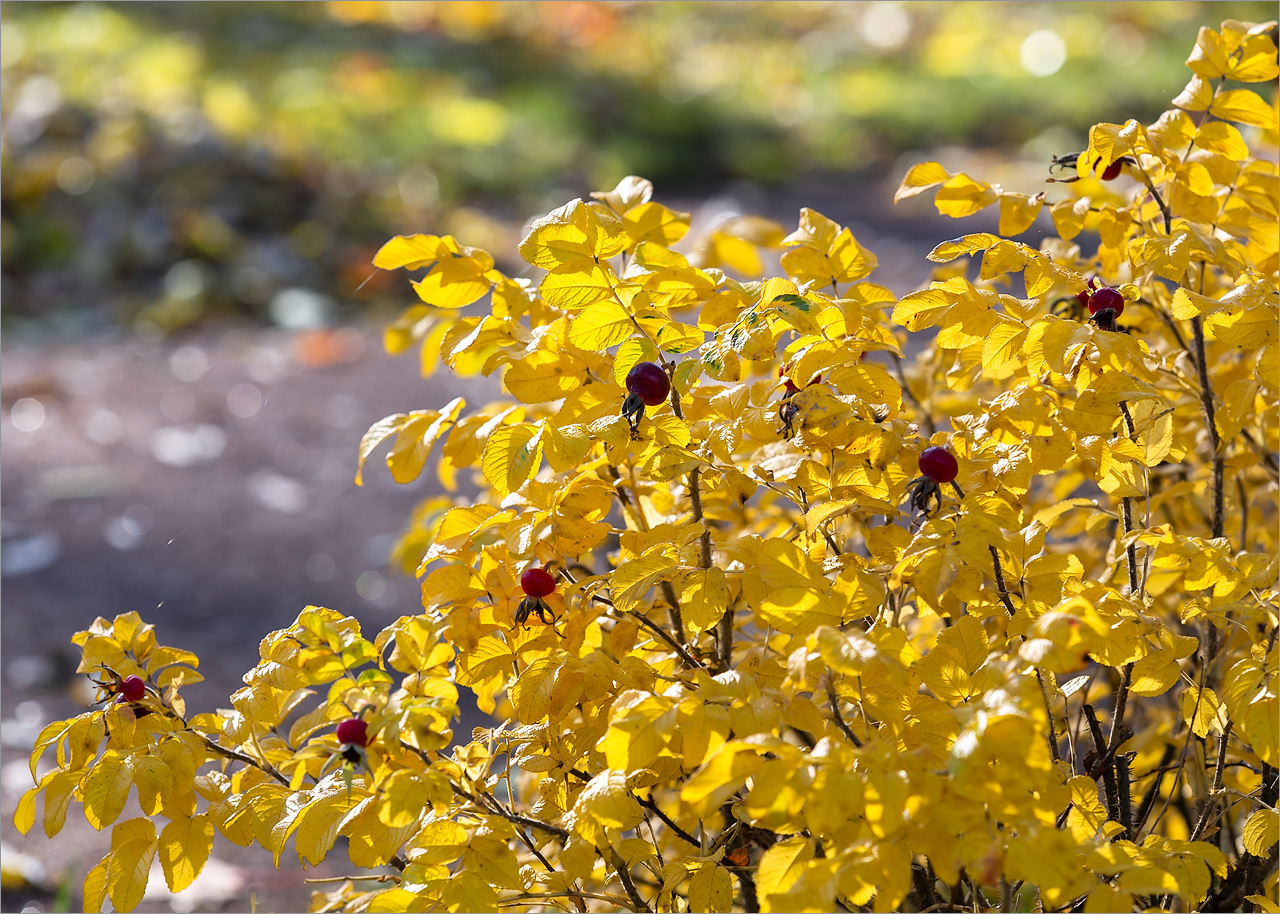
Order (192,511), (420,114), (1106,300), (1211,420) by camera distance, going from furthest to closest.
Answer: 1. (420,114)
2. (192,511)
3. (1211,420)
4. (1106,300)

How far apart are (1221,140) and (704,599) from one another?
2.43 feet

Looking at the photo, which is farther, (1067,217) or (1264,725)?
(1067,217)

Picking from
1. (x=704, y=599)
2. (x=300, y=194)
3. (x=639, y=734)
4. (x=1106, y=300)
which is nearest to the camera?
(x=639, y=734)

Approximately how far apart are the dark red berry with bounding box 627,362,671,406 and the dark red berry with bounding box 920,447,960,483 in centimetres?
24

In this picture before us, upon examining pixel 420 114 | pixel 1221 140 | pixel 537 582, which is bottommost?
pixel 537 582

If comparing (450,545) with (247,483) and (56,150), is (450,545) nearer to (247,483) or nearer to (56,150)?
(247,483)

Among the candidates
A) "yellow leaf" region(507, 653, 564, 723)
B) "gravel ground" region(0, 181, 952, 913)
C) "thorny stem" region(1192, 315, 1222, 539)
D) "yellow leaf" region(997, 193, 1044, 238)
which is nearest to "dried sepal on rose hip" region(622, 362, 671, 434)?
"yellow leaf" region(507, 653, 564, 723)

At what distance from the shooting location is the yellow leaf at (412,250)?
3.78 ft

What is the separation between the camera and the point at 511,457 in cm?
103

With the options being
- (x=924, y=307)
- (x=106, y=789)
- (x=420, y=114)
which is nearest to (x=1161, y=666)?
(x=924, y=307)

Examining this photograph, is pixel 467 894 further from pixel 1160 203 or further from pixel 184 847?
pixel 1160 203

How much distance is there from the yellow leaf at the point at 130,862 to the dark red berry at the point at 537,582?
1.34 feet

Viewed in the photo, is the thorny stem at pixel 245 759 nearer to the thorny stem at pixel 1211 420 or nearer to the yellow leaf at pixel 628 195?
the yellow leaf at pixel 628 195

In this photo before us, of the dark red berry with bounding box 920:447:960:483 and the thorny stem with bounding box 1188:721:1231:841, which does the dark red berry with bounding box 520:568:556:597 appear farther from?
the thorny stem with bounding box 1188:721:1231:841
